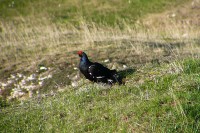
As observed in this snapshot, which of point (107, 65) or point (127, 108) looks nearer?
point (127, 108)

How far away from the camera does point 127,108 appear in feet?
25.5

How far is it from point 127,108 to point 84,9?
25.9 metres

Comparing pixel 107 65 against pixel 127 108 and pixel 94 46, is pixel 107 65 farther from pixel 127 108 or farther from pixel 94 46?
pixel 127 108

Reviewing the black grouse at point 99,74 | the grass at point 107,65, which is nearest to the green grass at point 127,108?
the grass at point 107,65

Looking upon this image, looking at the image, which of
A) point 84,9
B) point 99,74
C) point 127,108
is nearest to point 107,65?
point 99,74

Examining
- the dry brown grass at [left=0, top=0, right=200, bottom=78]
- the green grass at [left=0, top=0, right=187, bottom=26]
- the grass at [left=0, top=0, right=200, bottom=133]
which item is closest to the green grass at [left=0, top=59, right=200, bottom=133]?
the grass at [left=0, top=0, right=200, bottom=133]

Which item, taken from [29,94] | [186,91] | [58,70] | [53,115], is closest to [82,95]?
[53,115]

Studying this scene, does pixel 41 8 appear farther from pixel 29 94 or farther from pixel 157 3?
pixel 29 94

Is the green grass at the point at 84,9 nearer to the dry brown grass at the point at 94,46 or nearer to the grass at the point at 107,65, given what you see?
the grass at the point at 107,65

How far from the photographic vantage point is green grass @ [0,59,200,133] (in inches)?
283

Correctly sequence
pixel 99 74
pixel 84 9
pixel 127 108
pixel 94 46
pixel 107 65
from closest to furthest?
pixel 127 108, pixel 99 74, pixel 107 65, pixel 94 46, pixel 84 9

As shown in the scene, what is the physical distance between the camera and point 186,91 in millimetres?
7898

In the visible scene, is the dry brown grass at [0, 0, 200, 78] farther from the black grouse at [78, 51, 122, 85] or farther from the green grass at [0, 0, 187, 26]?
the green grass at [0, 0, 187, 26]

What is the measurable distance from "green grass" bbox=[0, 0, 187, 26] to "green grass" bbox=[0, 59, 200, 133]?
801 inches
